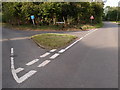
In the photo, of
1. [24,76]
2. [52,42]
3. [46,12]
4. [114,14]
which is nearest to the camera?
[24,76]

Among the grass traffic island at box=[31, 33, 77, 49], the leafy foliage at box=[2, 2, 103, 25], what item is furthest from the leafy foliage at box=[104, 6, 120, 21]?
the grass traffic island at box=[31, 33, 77, 49]

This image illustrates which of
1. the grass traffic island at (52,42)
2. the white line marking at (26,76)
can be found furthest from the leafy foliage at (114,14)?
the white line marking at (26,76)

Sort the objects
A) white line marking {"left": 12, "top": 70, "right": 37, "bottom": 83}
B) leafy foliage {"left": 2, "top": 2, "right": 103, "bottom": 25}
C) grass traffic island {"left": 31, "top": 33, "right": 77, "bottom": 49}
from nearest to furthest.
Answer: white line marking {"left": 12, "top": 70, "right": 37, "bottom": 83} → grass traffic island {"left": 31, "top": 33, "right": 77, "bottom": 49} → leafy foliage {"left": 2, "top": 2, "right": 103, "bottom": 25}

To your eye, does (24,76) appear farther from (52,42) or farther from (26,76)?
(52,42)

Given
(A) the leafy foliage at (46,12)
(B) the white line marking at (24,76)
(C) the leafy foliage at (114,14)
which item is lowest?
(B) the white line marking at (24,76)

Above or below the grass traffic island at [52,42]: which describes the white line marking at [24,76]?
below

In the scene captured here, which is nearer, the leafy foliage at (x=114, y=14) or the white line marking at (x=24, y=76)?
the white line marking at (x=24, y=76)

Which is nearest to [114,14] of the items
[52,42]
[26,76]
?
[52,42]

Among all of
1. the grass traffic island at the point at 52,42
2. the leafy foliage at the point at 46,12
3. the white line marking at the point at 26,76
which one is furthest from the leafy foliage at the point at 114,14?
the white line marking at the point at 26,76

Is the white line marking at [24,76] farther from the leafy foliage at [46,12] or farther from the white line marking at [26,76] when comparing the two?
the leafy foliage at [46,12]

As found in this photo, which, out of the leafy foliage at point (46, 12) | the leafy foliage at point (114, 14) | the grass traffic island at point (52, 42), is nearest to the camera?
the grass traffic island at point (52, 42)

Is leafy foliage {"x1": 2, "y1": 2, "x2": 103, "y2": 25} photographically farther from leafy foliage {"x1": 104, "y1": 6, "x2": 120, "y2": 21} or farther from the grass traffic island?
leafy foliage {"x1": 104, "y1": 6, "x2": 120, "y2": 21}

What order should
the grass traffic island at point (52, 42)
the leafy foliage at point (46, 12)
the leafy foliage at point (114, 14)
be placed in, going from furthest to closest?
the leafy foliage at point (114, 14) < the leafy foliage at point (46, 12) < the grass traffic island at point (52, 42)

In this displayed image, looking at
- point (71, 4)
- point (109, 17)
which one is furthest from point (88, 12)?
point (109, 17)
